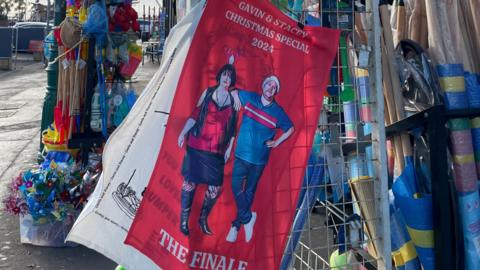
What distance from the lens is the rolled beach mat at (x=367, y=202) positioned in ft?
7.23

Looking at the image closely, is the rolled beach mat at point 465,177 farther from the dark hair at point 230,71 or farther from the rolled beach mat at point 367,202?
the dark hair at point 230,71

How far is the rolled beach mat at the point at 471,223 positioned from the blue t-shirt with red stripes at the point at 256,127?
2.98 feet

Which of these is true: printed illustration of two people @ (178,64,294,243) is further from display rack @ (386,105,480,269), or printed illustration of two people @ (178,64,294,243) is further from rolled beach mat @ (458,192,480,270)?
rolled beach mat @ (458,192,480,270)

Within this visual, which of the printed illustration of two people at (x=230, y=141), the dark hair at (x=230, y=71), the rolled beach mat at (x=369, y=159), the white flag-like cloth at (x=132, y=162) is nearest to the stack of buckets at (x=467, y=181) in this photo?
the rolled beach mat at (x=369, y=159)

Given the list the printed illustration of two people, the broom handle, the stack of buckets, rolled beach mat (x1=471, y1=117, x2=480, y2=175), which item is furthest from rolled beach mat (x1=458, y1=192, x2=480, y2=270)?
the printed illustration of two people

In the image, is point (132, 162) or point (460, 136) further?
point (460, 136)

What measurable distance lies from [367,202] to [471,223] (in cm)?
45

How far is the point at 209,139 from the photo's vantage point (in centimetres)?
186

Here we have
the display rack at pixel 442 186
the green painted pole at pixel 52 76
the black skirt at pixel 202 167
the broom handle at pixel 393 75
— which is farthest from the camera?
the green painted pole at pixel 52 76

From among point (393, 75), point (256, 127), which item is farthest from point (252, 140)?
point (393, 75)

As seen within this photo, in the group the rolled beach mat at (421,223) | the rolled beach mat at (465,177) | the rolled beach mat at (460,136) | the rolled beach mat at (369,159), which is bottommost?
the rolled beach mat at (421,223)

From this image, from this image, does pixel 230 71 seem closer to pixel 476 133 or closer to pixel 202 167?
pixel 202 167

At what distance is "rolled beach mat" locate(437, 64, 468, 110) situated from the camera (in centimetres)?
231

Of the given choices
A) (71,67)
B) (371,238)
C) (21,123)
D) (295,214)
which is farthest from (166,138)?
(21,123)
